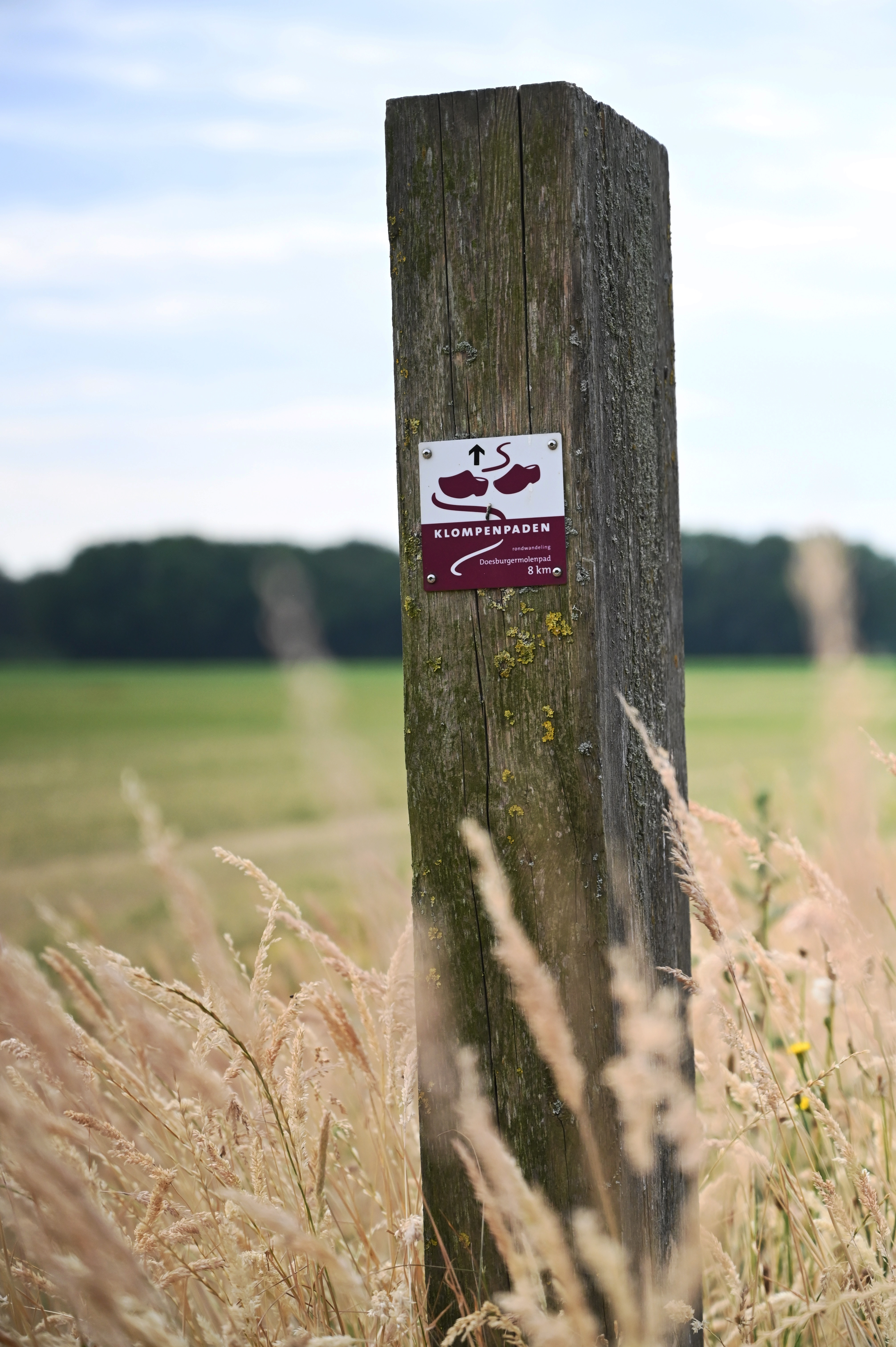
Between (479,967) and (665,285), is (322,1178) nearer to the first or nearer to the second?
(479,967)

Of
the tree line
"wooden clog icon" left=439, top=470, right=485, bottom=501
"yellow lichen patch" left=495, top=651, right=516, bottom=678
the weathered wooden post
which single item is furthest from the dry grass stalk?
the tree line

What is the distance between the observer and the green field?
107 inches

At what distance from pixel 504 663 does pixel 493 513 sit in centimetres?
22

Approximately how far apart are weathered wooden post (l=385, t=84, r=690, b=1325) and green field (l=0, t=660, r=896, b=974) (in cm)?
63

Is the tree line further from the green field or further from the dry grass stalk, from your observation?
the dry grass stalk

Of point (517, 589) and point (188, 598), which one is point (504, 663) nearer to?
point (517, 589)

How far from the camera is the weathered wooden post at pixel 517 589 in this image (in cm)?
145

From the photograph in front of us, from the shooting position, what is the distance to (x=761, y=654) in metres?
31.5

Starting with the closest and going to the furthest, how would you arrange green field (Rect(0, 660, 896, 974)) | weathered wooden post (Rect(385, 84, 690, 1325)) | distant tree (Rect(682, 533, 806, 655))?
weathered wooden post (Rect(385, 84, 690, 1325)) < green field (Rect(0, 660, 896, 974)) < distant tree (Rect(682, 533, 806, 655))

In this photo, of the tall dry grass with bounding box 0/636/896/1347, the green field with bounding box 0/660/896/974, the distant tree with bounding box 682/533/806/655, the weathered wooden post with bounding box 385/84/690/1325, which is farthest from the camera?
the distant tree with bounding box 682/533/806/655

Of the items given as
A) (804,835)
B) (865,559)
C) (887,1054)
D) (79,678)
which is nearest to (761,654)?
(865,559)

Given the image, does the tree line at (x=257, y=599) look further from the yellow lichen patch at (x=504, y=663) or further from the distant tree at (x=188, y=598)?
the yellow lichen patch at (x=504, y=663)

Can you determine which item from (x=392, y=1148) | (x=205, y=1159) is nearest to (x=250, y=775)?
(x=392, y=1148)

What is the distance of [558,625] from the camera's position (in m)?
1.47
